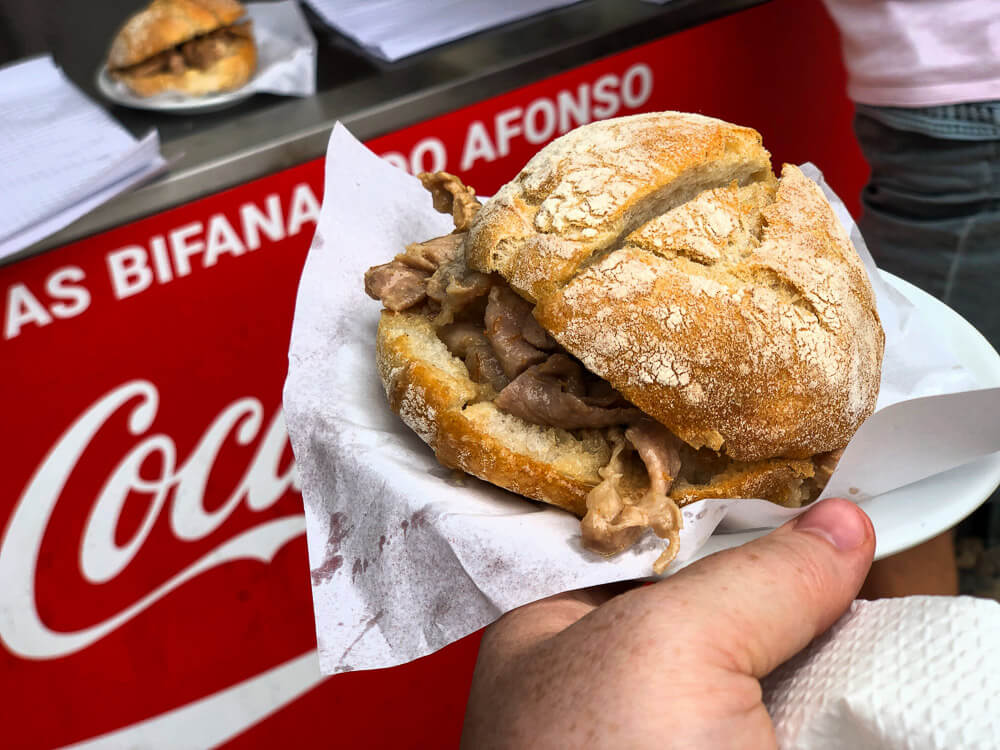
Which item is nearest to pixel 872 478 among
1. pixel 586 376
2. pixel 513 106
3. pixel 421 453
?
pixel 586 376

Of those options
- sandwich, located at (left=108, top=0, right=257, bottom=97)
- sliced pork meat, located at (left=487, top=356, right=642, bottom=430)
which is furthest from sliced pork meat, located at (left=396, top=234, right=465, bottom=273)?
sandwich, located at (left=108, top=0, right=257, bottom=97)

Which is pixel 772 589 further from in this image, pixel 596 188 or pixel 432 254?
pixel 432 254

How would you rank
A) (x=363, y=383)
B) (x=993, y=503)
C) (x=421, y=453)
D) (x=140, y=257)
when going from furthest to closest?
(x=993, y=503) → (x=140, y=257) → (x=363, y=383) → (x=421, y=453)

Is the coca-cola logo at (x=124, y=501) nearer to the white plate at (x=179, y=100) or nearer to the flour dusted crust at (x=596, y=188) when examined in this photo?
the white plate at (x=179, y=100)

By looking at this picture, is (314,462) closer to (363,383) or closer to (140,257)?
(363,383)

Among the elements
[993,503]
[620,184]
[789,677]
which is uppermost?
[620,184]

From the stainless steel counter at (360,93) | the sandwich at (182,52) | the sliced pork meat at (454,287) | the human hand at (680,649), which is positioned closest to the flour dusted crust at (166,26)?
the sandwich at (182,52)
